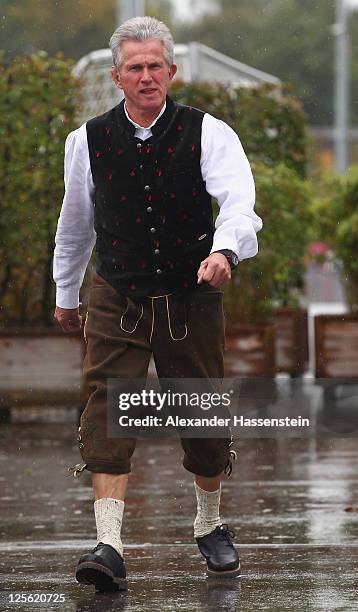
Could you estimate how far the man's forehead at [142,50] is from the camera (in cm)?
511

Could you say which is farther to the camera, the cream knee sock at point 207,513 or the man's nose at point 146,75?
the cream knee sock at point 207,513

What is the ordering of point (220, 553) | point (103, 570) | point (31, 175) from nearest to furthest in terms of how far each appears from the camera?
point (103, 570), point (220, 553), point (31, 175)

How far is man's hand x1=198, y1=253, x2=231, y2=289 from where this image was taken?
4773mm

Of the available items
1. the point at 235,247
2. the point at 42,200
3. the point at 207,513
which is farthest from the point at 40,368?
the point at 235,247

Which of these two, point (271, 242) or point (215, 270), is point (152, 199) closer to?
point (215, 270)

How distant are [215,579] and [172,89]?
7.86 metres

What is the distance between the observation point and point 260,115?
1302 cm

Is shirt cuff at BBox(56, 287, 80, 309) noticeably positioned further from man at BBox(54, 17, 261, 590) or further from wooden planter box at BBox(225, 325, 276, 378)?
wooden planter box at BBox(225, 325, 276, 378)

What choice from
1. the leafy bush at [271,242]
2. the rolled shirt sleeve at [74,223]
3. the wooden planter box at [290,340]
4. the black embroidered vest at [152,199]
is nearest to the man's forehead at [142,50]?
the black embroidered vest at [152,199]

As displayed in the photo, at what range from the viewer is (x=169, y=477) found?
8.07m

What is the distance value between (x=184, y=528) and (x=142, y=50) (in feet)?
7.16

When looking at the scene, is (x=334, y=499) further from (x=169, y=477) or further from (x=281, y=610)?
(x=281, y=610)

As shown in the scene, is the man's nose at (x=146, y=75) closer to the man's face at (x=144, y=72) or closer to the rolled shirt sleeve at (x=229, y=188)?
the man's face at (x=144, y=72)

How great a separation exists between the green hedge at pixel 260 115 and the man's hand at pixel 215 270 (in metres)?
7.93
